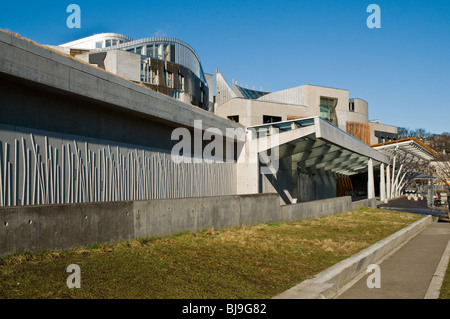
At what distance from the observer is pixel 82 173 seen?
1126cm

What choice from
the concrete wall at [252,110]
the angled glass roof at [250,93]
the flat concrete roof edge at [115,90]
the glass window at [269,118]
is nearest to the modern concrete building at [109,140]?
the flat concrete roof edge at [115,90]

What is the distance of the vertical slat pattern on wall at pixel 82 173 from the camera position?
9352 mm

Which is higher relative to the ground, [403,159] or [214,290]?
[403,159]

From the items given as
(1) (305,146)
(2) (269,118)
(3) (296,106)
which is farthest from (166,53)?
(1) (305,146)

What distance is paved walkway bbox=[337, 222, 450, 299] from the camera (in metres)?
6.65

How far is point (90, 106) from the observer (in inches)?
473

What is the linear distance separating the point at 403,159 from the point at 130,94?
182 ft

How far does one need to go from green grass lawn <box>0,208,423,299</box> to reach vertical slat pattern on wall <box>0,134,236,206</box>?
2847 mm

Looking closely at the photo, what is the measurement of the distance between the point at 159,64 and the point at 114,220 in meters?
50.8

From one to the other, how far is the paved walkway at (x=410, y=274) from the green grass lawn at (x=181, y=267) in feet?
2.94

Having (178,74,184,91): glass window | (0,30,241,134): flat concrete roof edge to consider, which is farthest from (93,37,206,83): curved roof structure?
(0,30,241,134): flat concrete roof edge

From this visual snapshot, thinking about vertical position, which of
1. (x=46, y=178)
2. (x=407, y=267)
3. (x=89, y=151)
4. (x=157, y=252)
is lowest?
(x=407, y=267)
